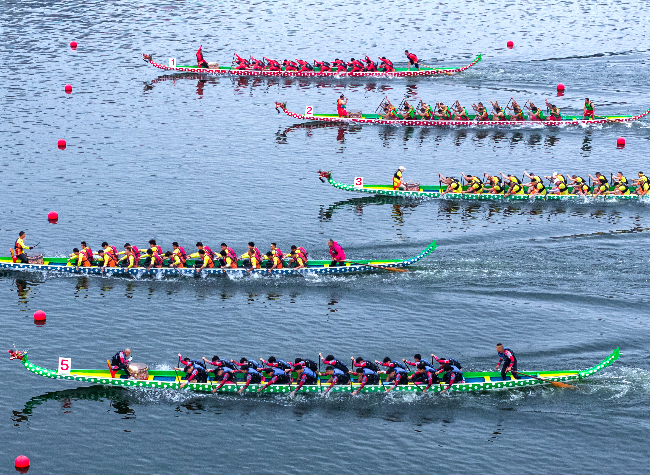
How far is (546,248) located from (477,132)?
90.2ft

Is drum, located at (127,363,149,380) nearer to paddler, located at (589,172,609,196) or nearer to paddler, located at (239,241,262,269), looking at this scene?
paddler, located at (239,241,262,269)

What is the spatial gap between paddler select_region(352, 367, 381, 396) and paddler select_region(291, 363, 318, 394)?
2.04 m

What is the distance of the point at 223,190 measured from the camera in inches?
2773

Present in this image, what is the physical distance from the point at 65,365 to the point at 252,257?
1521cm

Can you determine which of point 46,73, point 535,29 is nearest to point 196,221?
point 46,73

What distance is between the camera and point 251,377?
44.6 m

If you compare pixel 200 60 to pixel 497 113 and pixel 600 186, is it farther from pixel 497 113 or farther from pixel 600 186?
pixel 600 186

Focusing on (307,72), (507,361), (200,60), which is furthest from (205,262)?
(200,60)

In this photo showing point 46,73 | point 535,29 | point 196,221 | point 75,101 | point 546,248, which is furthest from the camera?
point 535,29

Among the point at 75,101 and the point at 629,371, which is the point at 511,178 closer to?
Result: the point at 629,371

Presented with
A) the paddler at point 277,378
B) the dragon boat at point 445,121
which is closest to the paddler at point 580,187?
the dragon boat at point 445,121

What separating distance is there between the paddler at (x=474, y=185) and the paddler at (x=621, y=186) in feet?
30.8

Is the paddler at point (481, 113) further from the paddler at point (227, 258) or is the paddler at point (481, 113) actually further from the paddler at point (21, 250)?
the paddler at point (21, 250)

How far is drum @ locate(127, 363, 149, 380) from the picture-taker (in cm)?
4491
